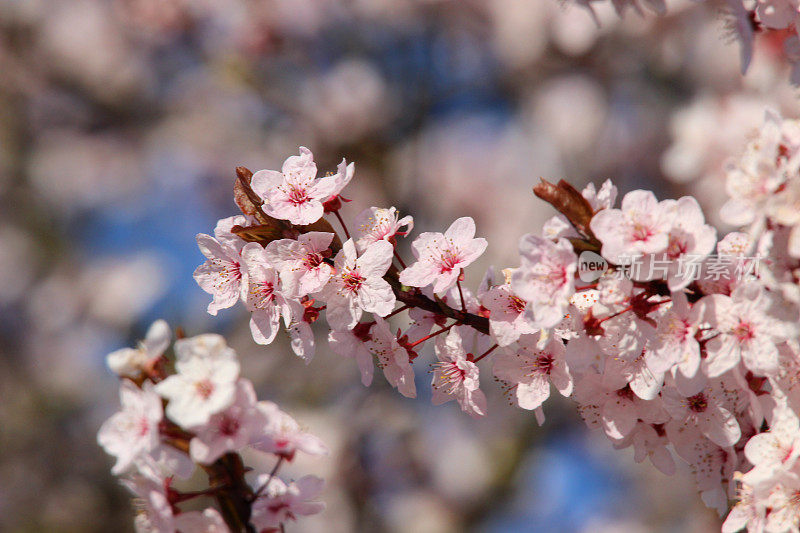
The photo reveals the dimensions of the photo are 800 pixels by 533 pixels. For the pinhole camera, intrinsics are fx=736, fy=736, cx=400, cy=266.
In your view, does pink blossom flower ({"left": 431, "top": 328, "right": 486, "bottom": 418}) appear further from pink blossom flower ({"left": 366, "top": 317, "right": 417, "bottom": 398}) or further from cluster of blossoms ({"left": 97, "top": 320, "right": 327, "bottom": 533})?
cluster of blossoms ({"left": 97, "top": 320, "right": 327, "bottom": 533})

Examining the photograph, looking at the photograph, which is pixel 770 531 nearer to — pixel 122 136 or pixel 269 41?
pixel 269 41

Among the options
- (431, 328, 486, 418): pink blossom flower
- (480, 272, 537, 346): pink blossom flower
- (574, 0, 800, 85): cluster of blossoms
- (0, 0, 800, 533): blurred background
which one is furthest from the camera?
(0, 0, 800, 533): blurred background

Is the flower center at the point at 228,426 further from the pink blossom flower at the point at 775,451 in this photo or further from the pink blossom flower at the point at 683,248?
the pink blossom flower at the point at 775,451

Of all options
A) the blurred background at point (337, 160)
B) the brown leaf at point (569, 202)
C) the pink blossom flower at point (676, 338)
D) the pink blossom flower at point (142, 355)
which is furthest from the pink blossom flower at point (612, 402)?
the blurred background at point (337, 160)

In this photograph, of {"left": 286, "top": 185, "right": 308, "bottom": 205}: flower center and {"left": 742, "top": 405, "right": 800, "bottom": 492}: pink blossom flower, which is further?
{"left": 286, "top": 185, "right": 308, "bottom": 205}: flower center

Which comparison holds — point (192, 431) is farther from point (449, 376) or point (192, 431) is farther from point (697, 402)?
point (697, 402)

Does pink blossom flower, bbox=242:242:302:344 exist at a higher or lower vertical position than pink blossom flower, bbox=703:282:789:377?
A: higher

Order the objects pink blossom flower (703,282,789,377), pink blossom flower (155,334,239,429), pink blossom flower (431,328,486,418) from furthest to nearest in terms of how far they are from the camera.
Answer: pink blossom flower (431,328,486,418), pink blossom flower (703,282,789,377), pink blossom flower (155,334,239,429)

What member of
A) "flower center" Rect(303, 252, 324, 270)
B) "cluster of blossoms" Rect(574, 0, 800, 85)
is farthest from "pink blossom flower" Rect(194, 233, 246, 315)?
"cluster of blossoms" Rect(574, 0, 800, 85)

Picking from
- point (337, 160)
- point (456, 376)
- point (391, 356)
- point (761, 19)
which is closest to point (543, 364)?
point (456, 376)
